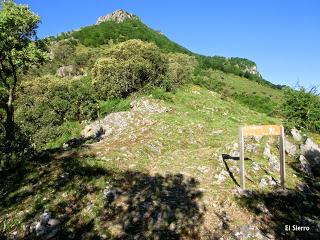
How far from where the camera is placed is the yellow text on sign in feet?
50.4

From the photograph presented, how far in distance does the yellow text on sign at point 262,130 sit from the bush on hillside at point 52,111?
687 inches

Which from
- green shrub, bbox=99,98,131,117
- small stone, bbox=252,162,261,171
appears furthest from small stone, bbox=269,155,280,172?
green shrub, bbox=99,98,131,117

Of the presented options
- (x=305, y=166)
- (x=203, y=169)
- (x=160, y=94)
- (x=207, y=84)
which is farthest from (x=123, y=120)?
(x=207, y=84)

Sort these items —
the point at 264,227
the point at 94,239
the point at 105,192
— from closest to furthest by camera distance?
the point at 94,239 < the point at 264,227 < the point at 105,192

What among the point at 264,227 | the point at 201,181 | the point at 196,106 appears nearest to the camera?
the point at 264,227

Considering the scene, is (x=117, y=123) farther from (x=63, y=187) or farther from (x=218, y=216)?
(x=218, y=216)

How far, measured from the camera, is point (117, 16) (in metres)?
179

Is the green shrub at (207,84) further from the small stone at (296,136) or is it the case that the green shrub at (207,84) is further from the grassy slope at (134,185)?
the grassy slope at (134,185)

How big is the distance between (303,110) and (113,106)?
1721 centimetres

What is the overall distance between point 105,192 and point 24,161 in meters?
6.22

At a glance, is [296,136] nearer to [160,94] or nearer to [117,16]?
[160,94]

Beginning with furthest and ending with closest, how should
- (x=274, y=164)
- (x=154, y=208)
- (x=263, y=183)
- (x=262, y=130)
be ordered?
(x=274, y=164) → (x=263, y=183) → (x=262, y=130) → (x=154, y=208)

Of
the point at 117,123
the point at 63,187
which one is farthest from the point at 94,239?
Answer: the point at 117,123

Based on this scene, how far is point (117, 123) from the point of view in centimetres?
2895
